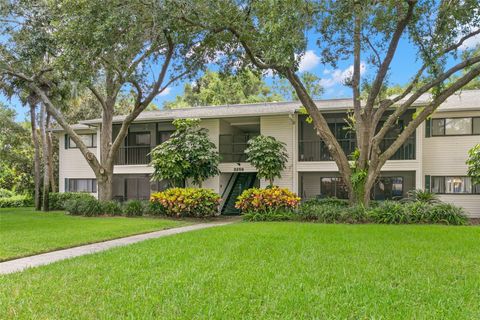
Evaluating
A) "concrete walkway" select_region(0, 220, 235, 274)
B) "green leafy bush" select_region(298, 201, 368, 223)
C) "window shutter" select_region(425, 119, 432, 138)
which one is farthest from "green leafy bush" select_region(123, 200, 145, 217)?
"window shutter" select_region(425, 119, 432, 138)

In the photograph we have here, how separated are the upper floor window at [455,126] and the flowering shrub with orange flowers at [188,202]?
35.0 feet

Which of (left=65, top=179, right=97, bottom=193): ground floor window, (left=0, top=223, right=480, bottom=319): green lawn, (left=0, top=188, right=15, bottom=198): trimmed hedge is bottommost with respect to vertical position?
(left=0, top=188, right=15, bottom=198): trimmed hedge

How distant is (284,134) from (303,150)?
1266 mm

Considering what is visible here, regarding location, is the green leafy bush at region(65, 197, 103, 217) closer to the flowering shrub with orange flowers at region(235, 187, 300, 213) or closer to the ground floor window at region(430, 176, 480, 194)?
the flowering shrub with orange flowers at region(235, 187, 300, 213)

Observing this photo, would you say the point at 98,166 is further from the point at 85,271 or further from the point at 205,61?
the point at 85,271

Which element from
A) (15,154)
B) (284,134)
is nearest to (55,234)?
(284,134)

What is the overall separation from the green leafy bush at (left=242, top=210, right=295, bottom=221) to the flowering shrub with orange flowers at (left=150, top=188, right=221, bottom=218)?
1693 mm

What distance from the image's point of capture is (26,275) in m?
5.72

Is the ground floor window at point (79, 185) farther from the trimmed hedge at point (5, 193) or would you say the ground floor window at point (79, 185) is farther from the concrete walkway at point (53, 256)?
the concrete walkway at point (53, 256)

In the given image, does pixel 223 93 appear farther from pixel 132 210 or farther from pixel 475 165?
pixel 475 165

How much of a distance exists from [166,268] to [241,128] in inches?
687

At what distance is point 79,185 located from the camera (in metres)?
23.2

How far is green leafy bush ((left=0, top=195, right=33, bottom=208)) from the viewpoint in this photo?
81.4ft

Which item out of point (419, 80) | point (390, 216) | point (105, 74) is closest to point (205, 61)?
point (105, 74)
